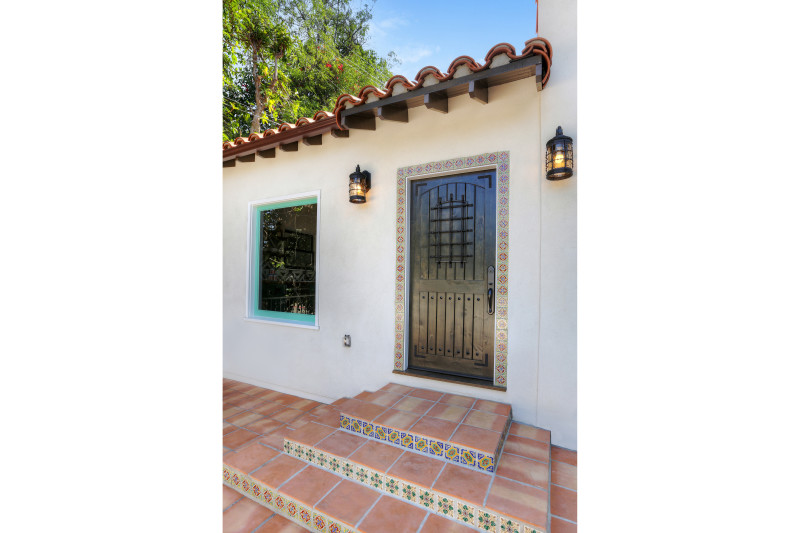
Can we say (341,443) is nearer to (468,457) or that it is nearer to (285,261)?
(468,457)

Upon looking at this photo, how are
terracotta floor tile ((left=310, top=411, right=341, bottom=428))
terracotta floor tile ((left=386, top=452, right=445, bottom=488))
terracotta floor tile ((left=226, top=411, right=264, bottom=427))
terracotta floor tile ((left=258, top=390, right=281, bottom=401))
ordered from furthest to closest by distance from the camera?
1. terracotta floor tile ((left=258, top=390, right=281, bottom=401))
2. terracotta floor tile ((left=226, top=411, right=264, bottom=427))
3. terracotta floor tile ((left=310, top=411, right=341, bottom=428))
4. terracotta floor tile ((left=386, top=452, right=445, bottom=488))

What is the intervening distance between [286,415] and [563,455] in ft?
9.61

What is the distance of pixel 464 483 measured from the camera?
210 cm

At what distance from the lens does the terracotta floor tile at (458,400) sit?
2.97 metres

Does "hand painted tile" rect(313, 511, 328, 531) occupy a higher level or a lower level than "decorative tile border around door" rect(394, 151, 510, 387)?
lower

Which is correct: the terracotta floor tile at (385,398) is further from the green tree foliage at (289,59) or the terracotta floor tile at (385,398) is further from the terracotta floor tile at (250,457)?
the green tree foliage at (289,59)

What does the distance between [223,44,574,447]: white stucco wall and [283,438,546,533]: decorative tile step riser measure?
3.79ft

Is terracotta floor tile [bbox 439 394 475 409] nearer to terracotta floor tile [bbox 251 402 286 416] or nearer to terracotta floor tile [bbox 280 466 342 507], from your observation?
terracotta floor tile [bbox 280 466 342 507]

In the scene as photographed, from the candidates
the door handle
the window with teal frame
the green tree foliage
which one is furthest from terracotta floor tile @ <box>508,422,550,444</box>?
the green tree foliage

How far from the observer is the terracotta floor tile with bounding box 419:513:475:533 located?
189 centimetres

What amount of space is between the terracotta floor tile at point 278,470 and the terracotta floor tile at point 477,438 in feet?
4.20
